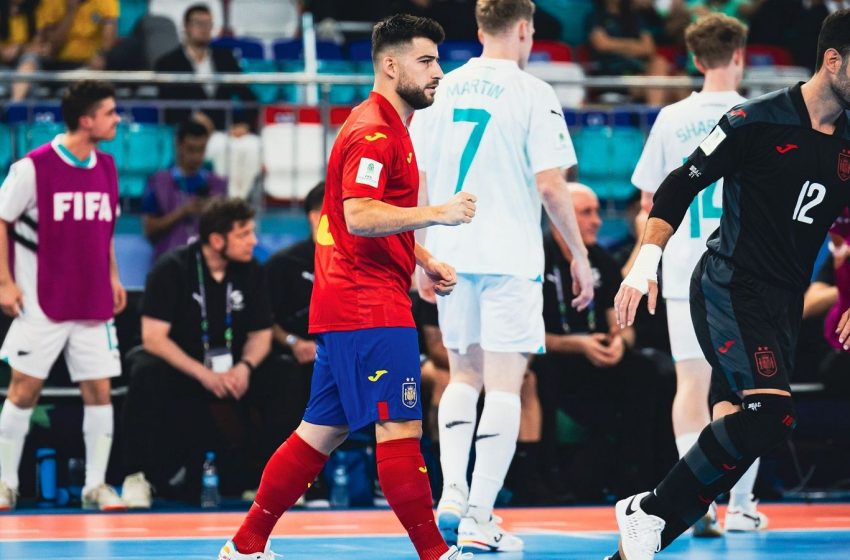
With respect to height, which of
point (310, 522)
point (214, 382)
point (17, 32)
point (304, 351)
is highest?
point (17, 32)

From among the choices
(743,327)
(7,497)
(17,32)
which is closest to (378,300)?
(743,327)

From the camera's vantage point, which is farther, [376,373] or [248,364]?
[248,364]

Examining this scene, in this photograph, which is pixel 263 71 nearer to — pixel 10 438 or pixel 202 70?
pixel 202 70

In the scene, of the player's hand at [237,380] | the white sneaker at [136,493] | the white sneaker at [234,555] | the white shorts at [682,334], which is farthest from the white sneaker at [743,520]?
the white sneaker at [136,493]

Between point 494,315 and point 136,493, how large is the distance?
333 cm

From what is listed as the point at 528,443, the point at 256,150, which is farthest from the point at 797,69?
the point at 528,443

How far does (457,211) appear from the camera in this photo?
523cm

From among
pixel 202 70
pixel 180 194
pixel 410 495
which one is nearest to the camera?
pixel 410 495

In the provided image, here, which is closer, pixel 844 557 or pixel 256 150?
pixel 844 557

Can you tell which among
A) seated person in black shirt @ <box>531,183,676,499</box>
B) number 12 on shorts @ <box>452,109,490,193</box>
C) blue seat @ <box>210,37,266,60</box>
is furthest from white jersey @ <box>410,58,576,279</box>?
blue seat @ <box>210,37,266,60</box>

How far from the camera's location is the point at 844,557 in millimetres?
6430

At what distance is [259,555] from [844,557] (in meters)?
2.75

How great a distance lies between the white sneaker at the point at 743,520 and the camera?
300 inches

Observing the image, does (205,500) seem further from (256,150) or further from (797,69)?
(797,69)
